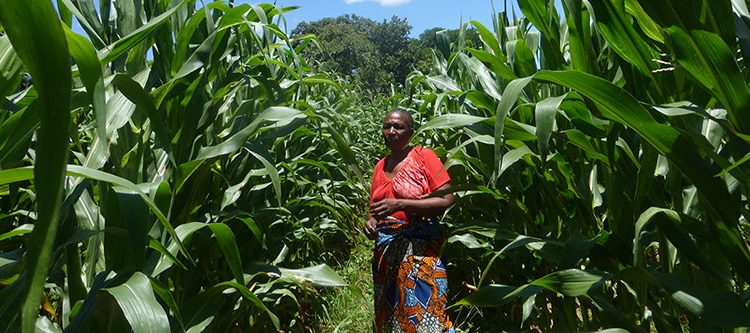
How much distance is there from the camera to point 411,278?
7.39 ft

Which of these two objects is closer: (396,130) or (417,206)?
(417,206)

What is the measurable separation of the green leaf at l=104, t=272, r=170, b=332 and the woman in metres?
1.35

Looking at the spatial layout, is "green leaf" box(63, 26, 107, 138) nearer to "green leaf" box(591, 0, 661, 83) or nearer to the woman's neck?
"green leaf" box(591, 0, 661, 83)

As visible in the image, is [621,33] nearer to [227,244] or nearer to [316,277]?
[227,244]

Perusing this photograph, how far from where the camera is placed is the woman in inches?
87.6

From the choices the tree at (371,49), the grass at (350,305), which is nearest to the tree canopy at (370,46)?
the tree at (371,49)

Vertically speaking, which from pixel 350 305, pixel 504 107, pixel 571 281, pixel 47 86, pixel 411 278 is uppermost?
pixel 47 86

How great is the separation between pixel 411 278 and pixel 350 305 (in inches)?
41.4

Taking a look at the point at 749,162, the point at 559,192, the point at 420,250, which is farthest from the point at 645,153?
the point at 420,250

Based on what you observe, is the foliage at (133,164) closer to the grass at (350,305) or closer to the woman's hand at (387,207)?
the woman's hand at (387,207)

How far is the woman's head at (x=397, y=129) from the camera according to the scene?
2432mm

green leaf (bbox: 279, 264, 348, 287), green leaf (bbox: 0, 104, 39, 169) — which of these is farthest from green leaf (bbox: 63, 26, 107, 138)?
green leaf (bbox: 279, 264, 348, 287)

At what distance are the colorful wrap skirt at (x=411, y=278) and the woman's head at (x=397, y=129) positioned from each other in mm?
330

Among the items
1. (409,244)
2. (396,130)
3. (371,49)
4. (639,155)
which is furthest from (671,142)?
(371,49)
